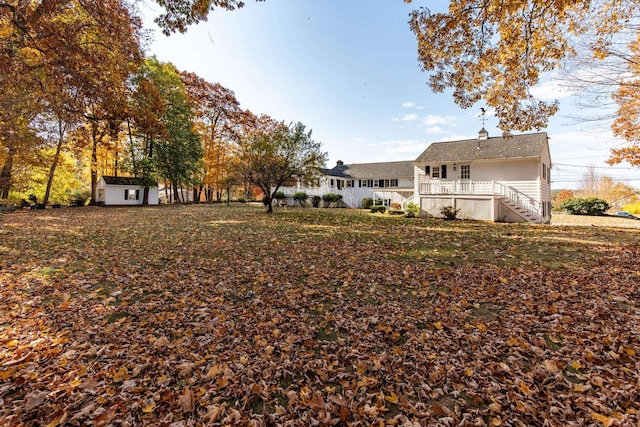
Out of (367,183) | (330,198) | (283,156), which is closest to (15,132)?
(283,156)

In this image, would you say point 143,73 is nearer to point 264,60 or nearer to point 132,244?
point 264,60

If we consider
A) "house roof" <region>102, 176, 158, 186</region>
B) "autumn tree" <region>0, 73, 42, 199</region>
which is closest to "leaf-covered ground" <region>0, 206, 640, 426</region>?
"autumn tree" <region>0, 73, 42, 199</region>

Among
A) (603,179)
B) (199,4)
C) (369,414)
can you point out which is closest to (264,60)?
(199,4)

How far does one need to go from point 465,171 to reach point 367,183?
1476 centimetres

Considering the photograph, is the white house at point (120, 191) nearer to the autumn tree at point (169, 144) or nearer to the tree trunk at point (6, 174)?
the autumn tree at point (169, 144)

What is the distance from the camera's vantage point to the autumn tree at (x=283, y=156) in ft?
55.4

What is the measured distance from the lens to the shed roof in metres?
32.1

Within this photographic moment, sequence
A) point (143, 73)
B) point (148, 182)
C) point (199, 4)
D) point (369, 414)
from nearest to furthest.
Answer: point (369, 414) → point (199, 4) → point (143, 73) → point (148, 182)

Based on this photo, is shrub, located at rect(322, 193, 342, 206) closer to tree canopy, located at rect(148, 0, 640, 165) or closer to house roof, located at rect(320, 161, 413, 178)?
house roof, located at rect(320, 161, 413, 178)

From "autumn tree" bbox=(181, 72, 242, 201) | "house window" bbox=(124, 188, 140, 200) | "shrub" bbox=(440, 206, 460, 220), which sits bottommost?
"shrub" bbox=(440, 206, 460, 220)

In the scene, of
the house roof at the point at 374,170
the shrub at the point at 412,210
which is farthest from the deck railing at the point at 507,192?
the house roof at the point at 374,170

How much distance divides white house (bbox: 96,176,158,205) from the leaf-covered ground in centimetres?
2447

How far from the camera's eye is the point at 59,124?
70.2ft

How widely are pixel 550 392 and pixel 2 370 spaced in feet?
16.8
